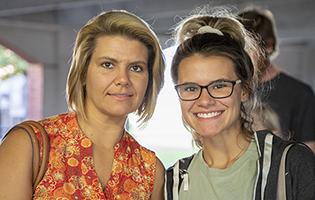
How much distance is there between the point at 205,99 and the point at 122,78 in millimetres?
430

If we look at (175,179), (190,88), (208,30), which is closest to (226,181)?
(175,179)

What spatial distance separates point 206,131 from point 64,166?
28.5 inches

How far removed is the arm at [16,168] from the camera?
1.81 meters

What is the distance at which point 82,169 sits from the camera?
203 centimetres

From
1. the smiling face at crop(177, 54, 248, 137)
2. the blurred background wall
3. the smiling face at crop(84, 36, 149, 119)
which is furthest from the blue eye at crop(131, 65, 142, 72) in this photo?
the blurred background wall

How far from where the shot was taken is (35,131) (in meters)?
1.92

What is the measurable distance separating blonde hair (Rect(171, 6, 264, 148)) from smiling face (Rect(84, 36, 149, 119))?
228mm

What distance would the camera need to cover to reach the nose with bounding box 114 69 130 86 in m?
2.04

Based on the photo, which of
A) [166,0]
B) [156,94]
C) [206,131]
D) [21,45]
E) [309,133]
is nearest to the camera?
[206,131]

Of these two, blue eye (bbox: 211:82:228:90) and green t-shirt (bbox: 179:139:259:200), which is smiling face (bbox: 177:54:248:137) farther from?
green t-shirt (bbox: 179:139:259:200)

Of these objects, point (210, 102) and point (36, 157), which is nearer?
point (36, 157)

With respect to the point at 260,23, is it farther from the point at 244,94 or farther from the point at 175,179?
the point at 175,179

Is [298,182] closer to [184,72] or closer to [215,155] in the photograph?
[215,155]

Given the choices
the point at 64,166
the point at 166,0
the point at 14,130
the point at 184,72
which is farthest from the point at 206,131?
the point at 166,0
